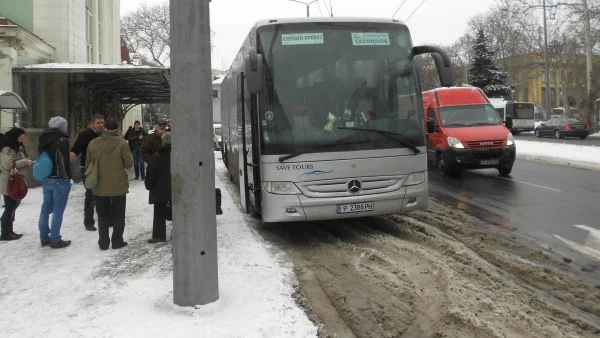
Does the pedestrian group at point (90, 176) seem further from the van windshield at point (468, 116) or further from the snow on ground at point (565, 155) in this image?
the snow on ground at point (565, 155)

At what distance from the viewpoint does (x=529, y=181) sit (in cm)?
1341

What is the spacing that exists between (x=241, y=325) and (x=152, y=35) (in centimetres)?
6788

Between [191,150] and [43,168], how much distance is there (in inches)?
127

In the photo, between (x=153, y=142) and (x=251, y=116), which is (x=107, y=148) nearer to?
(x=251, y=116)

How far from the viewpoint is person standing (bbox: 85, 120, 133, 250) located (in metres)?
6.59

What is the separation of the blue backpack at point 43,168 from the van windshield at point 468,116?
10.9 metres

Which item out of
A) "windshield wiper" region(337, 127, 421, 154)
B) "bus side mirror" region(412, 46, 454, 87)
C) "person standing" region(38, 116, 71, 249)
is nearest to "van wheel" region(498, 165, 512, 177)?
"bus side mirror" region(412, 46, 454, 87)

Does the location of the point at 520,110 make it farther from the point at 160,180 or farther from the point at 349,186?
the point at 160,180

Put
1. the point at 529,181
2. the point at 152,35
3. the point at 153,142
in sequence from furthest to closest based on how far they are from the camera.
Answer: the point at 152,35, the point at 529,181, the point at 153,142

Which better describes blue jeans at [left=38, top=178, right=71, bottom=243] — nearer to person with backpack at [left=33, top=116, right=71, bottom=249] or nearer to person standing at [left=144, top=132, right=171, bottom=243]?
person with backpack at [left=33, top=116, right=71, bottom=249]

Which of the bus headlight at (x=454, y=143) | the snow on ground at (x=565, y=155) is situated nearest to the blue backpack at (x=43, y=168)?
the bus headlight at (x=454, y=143)

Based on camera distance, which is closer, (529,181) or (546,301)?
(546,301)

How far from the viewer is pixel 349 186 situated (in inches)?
274

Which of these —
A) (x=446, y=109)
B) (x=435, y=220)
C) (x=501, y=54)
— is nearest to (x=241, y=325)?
(x=435, y=220)
